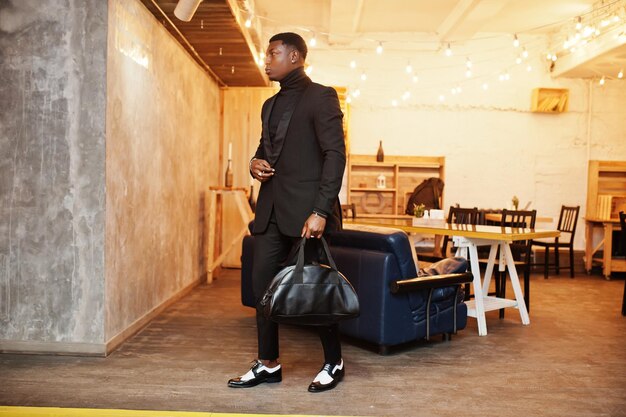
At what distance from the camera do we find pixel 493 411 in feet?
8.98

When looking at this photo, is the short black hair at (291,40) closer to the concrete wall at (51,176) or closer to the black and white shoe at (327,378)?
the concrete wall at (51,176)

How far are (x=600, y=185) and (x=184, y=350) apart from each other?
7.30 meters

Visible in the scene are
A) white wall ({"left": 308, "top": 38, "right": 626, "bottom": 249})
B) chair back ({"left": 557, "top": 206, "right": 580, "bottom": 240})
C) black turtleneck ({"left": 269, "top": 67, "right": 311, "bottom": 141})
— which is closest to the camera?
black turtleneck ({"left": 269, "top": 67, "right": 311, "bottom": 141})

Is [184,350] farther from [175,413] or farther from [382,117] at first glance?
[382,117]

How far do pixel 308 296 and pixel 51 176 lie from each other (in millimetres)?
1869

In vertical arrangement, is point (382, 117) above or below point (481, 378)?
above

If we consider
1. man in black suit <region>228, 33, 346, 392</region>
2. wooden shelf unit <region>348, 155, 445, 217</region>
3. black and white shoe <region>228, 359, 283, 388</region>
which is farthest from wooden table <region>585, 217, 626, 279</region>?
black and white shoe <region>228, 359, 283, 388</region>

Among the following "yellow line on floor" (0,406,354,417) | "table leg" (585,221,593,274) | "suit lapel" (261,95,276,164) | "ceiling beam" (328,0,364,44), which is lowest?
"yellow line on floor" (0,406,354,417)

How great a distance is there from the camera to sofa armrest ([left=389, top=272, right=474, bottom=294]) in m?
3.50

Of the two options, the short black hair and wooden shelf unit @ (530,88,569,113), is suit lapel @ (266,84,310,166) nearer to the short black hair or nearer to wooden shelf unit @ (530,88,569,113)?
the short black hair

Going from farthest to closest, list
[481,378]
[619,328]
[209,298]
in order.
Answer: [209,298]
[619,328]
[481,378]

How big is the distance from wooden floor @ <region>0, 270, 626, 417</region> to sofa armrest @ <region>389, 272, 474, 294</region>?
1.44 feet

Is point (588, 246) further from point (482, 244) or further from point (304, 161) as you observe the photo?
point (304, 161)

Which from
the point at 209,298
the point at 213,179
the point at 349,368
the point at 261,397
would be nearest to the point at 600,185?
the point at 213,179
